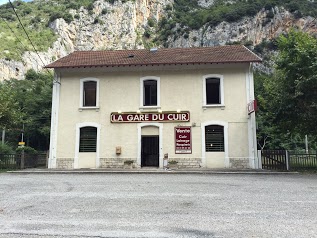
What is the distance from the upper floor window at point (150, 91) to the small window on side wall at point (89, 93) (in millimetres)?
3245

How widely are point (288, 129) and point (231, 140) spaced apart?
377 cm

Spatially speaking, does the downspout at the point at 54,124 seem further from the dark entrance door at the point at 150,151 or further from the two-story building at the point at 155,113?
the dark entrance door at the point at 150,151

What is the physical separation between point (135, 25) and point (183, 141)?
3258 inches

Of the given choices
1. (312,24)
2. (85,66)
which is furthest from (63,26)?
(85,66)

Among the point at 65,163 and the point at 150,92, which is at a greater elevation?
the point at 150,92

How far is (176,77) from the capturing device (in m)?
19.8

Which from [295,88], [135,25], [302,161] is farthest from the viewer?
[135,25]

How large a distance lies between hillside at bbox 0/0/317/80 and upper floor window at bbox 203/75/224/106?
57.1 m

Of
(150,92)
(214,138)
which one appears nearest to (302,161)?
(214,138)

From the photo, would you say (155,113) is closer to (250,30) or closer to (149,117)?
(149,117)

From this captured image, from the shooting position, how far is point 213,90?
19766mm

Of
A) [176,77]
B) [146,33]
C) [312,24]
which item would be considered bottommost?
[176,77]

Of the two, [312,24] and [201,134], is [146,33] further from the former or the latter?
[201,134]

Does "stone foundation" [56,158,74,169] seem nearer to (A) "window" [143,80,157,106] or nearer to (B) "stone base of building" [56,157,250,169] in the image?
(B) "stone base of building" [56,157,250,169]
